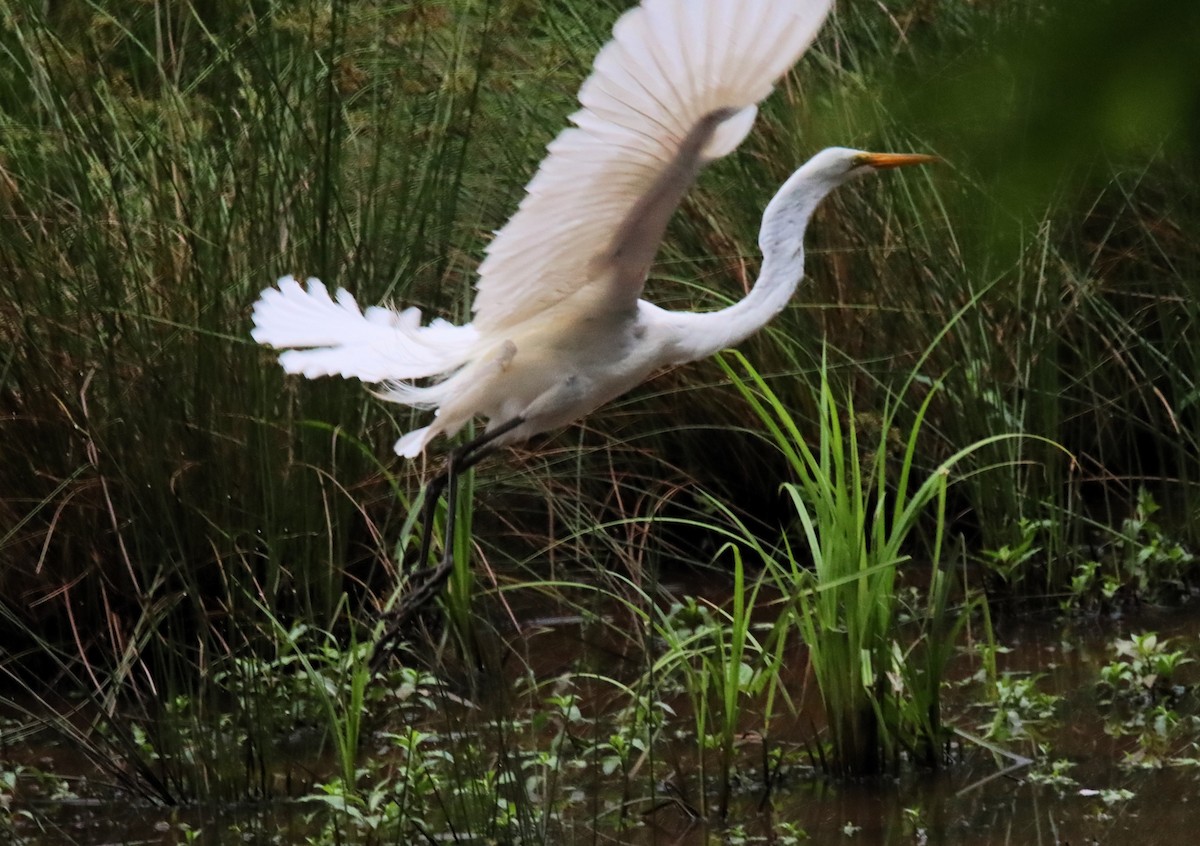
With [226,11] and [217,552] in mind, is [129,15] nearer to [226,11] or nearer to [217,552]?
[226,11]

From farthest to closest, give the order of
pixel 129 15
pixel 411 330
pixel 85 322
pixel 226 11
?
pixel 129 15 < pixel 226 11 < pixel 85 322 < pixel 411 330

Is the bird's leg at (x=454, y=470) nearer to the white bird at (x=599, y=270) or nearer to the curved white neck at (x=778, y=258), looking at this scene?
the white bird at (x=599, y=270)

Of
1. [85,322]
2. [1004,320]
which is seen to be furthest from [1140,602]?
[85,322]

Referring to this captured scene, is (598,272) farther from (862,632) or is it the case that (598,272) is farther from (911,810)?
(911,810)

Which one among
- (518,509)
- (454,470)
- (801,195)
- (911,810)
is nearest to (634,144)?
(801,195)

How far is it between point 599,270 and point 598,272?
0.03 ft

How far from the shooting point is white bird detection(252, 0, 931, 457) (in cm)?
232

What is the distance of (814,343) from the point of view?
4.45 m

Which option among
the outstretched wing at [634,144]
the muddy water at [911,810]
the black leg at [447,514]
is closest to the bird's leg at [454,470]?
the black leg at [447,514]

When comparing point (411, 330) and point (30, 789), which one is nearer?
point (411, 330)

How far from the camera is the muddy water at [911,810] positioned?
2891mm

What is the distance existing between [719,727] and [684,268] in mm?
1899

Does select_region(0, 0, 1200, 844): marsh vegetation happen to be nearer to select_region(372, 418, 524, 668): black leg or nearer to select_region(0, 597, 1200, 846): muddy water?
select_region(0, 597, 1200, 846): muddy water

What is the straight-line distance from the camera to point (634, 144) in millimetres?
2543
